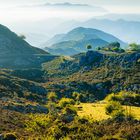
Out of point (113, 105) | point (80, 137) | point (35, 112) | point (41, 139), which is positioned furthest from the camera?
point (113, 105)

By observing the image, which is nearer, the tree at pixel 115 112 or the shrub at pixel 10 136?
the shrub at pixel 10 136

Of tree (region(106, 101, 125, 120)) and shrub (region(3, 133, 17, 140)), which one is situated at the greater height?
shrub (region(3, 133, 17, 140))

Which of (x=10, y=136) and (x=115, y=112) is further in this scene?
(x=115, y=112)

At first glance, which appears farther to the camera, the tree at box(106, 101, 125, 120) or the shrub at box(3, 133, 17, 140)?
the tree at box(106, 101, 125, 120)

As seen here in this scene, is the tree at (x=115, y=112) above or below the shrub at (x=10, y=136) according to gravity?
below

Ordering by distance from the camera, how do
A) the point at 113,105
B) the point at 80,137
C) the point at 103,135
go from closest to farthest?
the point at 80,137
the point at 103,135
the point at 113,105

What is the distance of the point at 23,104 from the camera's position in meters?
184

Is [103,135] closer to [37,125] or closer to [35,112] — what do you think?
[37,125]

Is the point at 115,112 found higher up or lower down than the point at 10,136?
lower down

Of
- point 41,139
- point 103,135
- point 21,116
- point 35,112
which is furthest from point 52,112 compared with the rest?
point 41,139

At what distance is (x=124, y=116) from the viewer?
18325cm

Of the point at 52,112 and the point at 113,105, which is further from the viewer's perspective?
the point at 113,105

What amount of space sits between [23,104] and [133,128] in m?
57.3

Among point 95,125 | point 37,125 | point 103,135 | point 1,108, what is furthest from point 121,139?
point 1,108
